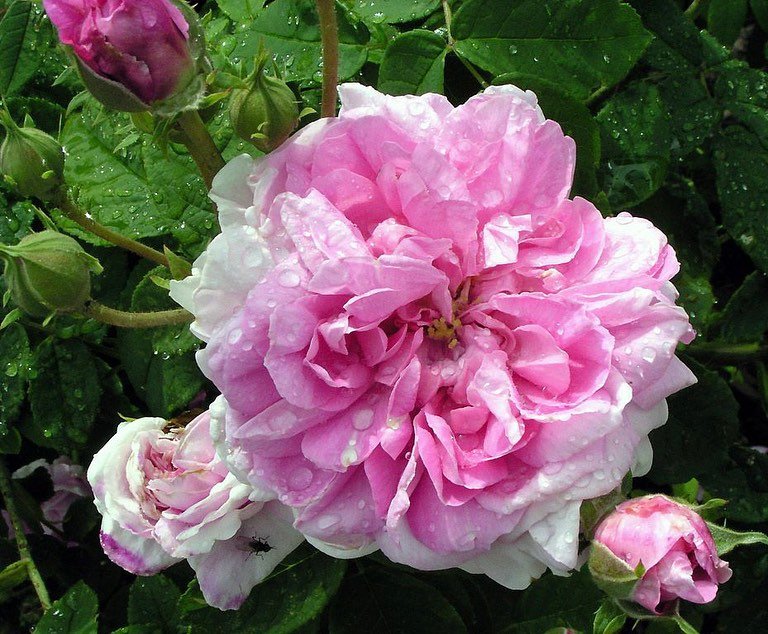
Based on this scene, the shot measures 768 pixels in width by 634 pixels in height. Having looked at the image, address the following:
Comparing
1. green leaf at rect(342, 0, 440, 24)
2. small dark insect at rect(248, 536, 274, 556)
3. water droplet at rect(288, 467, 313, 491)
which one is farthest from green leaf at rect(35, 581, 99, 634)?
green leaf at rect(342, 0, 440, 24)

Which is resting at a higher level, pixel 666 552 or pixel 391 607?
pixel 666 552

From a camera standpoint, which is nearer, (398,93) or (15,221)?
(398,93)

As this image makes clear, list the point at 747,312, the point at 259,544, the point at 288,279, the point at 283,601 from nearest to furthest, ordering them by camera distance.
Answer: the point at 288,279
the point at 259,544
the point at 283,601
the point at 747,312

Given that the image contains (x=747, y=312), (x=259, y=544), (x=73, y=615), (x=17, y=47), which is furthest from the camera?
(x=747, y=312)

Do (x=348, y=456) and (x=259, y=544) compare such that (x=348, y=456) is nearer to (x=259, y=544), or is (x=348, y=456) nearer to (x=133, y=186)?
(x=259, y=544)

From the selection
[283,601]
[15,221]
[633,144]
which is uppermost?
[633,144]

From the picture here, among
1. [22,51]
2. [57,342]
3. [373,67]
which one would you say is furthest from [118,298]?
[373,67]

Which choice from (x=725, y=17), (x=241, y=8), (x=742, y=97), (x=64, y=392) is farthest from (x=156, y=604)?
(x=725, y=17)
